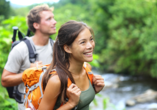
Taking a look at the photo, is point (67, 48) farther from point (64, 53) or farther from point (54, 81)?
point (54, 81)

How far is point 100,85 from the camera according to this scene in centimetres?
157

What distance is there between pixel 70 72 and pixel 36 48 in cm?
93

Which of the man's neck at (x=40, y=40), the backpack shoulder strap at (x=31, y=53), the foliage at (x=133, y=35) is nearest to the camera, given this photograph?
the backpack shoulder strap at (x=31, y=53)

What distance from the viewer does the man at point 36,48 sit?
1.99 metres

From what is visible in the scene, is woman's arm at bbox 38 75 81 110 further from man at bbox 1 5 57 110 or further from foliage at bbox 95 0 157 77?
foliage at bbox 95 0 157 77

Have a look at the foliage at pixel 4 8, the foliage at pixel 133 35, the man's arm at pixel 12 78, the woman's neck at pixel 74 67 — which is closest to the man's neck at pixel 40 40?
the man's arm at pixel 12 78

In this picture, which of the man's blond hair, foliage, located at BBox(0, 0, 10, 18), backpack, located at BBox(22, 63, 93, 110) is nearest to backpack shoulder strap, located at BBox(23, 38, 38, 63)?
the man's blond hair

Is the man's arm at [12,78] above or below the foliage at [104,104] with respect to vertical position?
above

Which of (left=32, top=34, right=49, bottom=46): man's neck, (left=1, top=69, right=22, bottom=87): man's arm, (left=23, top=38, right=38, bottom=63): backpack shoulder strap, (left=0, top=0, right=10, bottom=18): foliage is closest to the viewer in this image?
(left=1, top=69, right=22, bottom=87): man's arm

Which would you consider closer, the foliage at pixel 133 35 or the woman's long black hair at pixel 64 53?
the woman's long black hair at pixel 64 53

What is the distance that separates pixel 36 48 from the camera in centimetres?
223

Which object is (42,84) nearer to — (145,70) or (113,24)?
(145,70)

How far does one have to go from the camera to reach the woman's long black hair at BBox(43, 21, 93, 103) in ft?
4.43

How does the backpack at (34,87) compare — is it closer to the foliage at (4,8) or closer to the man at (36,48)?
the man at (36,48)
